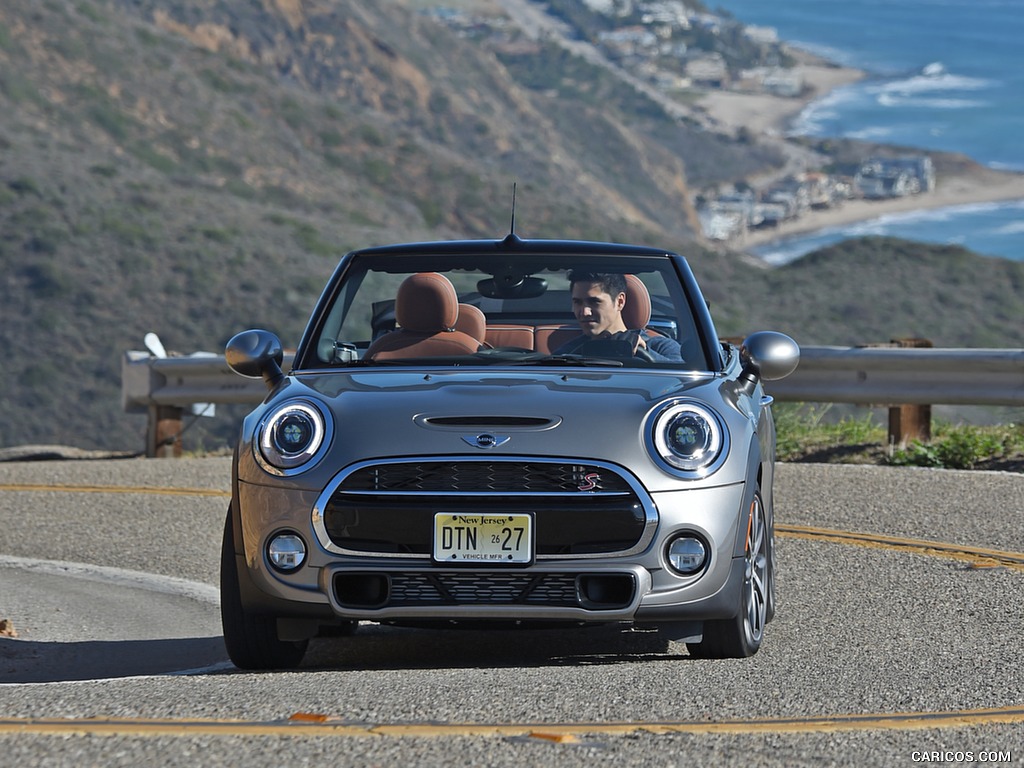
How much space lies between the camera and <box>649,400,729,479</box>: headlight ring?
210 inches

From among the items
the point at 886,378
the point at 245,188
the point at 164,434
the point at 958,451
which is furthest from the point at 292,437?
the point at 245,188

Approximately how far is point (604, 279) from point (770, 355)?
709 millimetres

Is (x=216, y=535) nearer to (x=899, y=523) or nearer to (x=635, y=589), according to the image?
(x=899, y=523)

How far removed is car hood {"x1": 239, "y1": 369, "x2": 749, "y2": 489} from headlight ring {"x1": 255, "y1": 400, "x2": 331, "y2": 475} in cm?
5

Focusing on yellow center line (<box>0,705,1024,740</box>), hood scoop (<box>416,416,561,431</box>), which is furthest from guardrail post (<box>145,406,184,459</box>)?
yellow center line (<box>0,705,1024,740</box>)

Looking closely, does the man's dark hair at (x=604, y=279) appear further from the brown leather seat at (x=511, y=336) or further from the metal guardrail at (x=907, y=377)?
the metal guardrail at (x=907, y=377)

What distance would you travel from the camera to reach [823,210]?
5340 inches

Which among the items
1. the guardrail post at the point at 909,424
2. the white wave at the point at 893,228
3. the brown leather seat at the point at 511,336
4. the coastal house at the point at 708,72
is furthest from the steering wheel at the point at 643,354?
the coastal house at the point at 708,72

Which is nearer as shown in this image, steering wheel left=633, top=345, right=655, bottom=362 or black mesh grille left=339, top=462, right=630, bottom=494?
black mesh grille left=339, top=462, right=630, bottom=494

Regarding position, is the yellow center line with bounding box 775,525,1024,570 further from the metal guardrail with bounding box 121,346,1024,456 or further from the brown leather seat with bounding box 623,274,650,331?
the metal guardrail with bounding box 121,346,1024,456

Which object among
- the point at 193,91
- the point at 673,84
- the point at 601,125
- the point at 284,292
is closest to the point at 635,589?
the point at 284,292

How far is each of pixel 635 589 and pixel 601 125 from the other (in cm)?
10922

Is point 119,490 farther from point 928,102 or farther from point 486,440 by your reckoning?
point 928,102

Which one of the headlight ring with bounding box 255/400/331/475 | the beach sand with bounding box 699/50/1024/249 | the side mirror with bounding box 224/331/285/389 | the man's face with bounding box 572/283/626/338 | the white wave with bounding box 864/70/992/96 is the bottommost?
the headlight ring with bounding box 255/400/331/475
